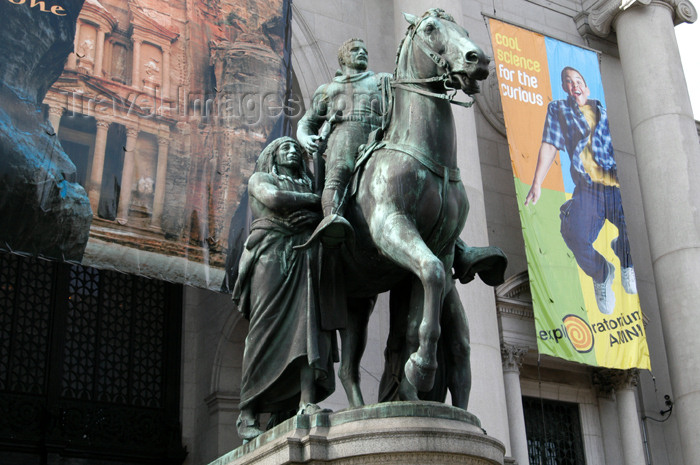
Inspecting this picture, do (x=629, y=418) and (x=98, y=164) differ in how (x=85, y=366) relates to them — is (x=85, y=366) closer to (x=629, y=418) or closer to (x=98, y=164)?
(x=98, y=164)

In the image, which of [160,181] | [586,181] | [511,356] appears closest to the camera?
[160,181]

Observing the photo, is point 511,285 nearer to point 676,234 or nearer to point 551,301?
point 551,301

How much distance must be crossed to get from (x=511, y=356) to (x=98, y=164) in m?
6.62

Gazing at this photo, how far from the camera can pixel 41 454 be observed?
13406 mm

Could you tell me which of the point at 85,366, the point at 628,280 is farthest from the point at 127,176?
the point at 628,280

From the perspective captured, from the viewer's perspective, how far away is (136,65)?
41.0 feet

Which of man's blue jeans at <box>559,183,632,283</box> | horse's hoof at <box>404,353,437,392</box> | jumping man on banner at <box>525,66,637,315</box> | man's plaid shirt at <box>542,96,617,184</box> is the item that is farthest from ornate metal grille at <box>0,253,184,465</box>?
horse's hoof at <box>404,353,437,392</box>

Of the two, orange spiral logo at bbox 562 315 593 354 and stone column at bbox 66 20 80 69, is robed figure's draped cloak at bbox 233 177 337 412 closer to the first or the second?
stone column at bbox 66 20 80 69

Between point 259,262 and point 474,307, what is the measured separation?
302 inches

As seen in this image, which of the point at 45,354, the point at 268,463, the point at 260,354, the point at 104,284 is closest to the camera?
the point at 268,463

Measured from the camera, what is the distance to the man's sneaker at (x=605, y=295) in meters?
14.1

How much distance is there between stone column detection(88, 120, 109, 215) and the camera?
37.8 ft

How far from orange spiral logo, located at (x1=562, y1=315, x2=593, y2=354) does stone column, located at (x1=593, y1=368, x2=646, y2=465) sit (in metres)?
2.04

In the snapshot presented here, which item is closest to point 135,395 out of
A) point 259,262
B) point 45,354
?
point 45,354
